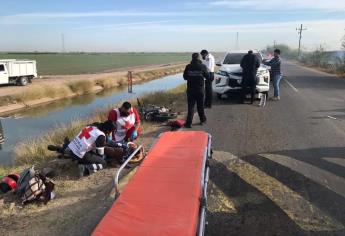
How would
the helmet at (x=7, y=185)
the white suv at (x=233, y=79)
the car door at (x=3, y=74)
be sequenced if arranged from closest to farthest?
the helmet at (x=7, y=185) < the white suv at (x=233, y=79) < the car door at (x=3, y=74)

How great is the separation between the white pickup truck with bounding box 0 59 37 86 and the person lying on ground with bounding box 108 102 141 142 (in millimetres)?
28496

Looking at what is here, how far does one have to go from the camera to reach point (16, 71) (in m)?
35.8

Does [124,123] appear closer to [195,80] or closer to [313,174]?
[195,80]

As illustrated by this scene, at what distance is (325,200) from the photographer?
227 inches

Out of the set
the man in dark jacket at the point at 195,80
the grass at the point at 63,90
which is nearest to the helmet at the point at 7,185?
the man in dark jacket at the point at 195,80

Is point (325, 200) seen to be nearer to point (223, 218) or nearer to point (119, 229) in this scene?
point (223, 218)

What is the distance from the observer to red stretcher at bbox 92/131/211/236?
13.4 ft

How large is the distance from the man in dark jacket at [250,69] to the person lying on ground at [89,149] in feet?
27.3

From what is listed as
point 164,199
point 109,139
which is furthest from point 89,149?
point 164,199

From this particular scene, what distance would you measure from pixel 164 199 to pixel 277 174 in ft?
9.31

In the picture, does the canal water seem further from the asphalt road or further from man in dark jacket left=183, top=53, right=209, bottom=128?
the asphalt road

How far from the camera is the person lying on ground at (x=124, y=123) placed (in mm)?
8266

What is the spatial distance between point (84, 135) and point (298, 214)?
3.83 m

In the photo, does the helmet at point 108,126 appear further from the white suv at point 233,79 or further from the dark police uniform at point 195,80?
the white suv at point 233,79
